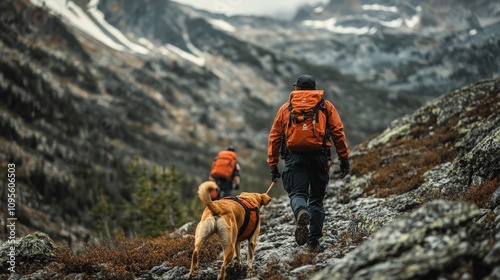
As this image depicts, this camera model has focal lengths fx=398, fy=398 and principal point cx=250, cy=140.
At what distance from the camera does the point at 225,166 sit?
1703 cm

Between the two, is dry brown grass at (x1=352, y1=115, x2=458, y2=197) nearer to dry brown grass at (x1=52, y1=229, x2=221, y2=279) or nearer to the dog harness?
the dog harness

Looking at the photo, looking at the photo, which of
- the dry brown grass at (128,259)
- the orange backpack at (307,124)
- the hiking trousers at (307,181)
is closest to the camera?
the orange backpack at (307,124)

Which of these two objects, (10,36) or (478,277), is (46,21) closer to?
(10,36)

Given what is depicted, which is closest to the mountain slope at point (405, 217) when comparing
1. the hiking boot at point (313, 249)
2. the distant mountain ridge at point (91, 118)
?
the hiking boot at point (313, 249)

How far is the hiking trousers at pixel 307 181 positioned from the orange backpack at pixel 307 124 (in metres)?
0.25

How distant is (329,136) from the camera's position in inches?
321

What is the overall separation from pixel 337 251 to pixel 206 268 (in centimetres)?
286

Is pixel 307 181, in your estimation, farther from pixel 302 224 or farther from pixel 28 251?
pixel 28 251

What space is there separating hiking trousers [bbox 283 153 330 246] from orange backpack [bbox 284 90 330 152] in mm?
245

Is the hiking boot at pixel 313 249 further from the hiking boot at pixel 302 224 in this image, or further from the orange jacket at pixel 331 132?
the orange jacket at pixel 331 132

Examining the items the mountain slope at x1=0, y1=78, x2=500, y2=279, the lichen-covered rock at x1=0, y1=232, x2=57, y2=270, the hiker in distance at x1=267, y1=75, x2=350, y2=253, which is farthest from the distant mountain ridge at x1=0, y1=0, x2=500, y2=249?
the hiker in distance at x1=267, y1=75, x2=350, y2=253

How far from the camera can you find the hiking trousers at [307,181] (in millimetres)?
8062

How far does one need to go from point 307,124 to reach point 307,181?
122 centimetres

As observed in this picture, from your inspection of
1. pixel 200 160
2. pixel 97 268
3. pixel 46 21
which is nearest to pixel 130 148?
pixel 200 160
